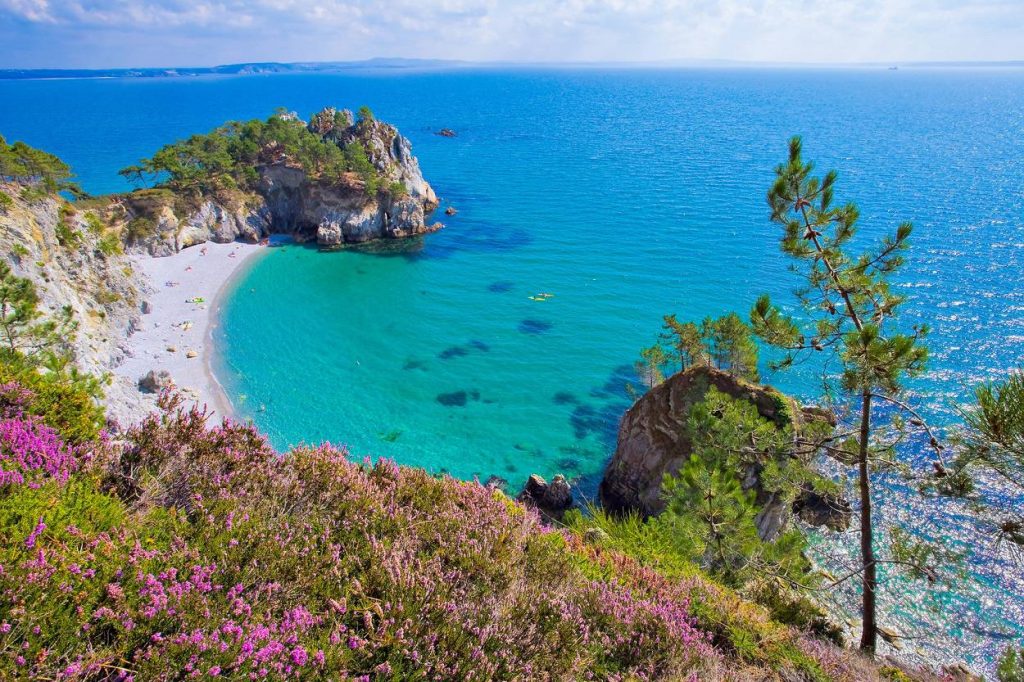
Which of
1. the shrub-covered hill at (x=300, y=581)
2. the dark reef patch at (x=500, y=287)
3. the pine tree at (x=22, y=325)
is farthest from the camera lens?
the dark reef patch at (x=500, y=287)

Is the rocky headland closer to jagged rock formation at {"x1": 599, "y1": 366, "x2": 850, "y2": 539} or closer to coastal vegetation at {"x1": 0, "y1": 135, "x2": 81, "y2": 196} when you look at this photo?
coastal vegetation at {"x1": 0, "y1": 135, "x2": 81, "y2": 196}

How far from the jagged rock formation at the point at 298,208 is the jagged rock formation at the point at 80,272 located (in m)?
11.8

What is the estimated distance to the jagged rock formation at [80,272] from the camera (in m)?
29.9

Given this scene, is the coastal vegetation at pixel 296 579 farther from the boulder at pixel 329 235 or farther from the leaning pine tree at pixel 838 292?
the boulder at pixel 329 235

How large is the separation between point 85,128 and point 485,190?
436ft

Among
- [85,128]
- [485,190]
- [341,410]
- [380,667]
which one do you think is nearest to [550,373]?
[341,410]

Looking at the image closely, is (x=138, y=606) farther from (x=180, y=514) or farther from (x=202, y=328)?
(x=202, y=328)

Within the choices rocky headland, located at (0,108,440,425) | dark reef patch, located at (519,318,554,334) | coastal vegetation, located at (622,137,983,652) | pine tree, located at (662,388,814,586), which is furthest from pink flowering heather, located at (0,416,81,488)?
dark reef patch, located at (519,318,554,334)

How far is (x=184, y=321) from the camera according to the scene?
41469mm

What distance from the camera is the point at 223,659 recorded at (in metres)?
4.77

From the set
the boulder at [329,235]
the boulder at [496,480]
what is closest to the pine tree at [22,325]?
the boulder at [496,480]

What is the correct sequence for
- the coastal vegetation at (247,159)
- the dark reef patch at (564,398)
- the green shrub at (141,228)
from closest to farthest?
the dark reef patch at (564,398)
the green shrub at (141,228)
the coastal vegetation at (247,159)

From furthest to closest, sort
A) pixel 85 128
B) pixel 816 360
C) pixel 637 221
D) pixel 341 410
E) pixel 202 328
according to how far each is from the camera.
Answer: pixel 85 128 < pixel 637 221 < pixel 202 328 < pixel 816 360 < pixel 341 410

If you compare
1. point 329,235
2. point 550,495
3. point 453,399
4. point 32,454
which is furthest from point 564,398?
point 329,235
